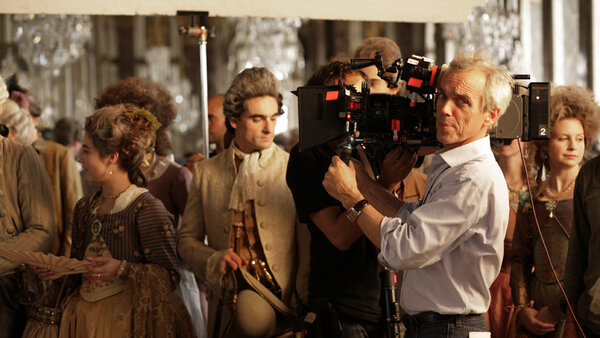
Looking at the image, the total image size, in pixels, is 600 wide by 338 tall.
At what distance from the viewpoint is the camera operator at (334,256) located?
2.75 meters

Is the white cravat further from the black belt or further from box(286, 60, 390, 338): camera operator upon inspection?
the black belt

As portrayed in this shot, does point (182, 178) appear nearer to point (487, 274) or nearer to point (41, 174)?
point (41, 174)

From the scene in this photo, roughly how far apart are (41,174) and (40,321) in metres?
0.64

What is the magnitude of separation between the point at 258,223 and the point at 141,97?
1.36 metres

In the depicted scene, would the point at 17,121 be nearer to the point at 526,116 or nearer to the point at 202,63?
the point at 202,63

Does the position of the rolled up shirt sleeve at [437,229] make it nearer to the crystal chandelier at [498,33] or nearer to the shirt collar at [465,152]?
the shirt collar at [465,152]

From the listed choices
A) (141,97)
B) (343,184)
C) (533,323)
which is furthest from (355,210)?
(141,97)

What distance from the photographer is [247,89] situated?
10.8ft

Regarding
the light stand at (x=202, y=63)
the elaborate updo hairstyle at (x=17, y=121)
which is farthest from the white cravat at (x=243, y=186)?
the elaborate updo hairstyle at (x=17, y=121)

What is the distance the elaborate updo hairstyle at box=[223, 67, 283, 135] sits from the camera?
330 cm

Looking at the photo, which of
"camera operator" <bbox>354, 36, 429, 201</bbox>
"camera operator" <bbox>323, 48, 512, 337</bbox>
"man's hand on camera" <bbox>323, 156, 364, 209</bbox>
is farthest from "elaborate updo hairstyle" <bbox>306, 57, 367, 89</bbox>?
"camera operator" <bbox>323, 48, 512, 337</bbox>

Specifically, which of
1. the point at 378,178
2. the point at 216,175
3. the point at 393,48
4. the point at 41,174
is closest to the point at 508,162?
the point at 393,48

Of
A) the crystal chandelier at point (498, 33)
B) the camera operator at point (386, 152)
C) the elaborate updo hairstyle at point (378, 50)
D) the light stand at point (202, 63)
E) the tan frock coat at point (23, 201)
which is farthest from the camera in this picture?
the crystal chandelier at point (498, 33)

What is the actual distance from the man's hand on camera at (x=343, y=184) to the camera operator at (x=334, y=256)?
213mm
